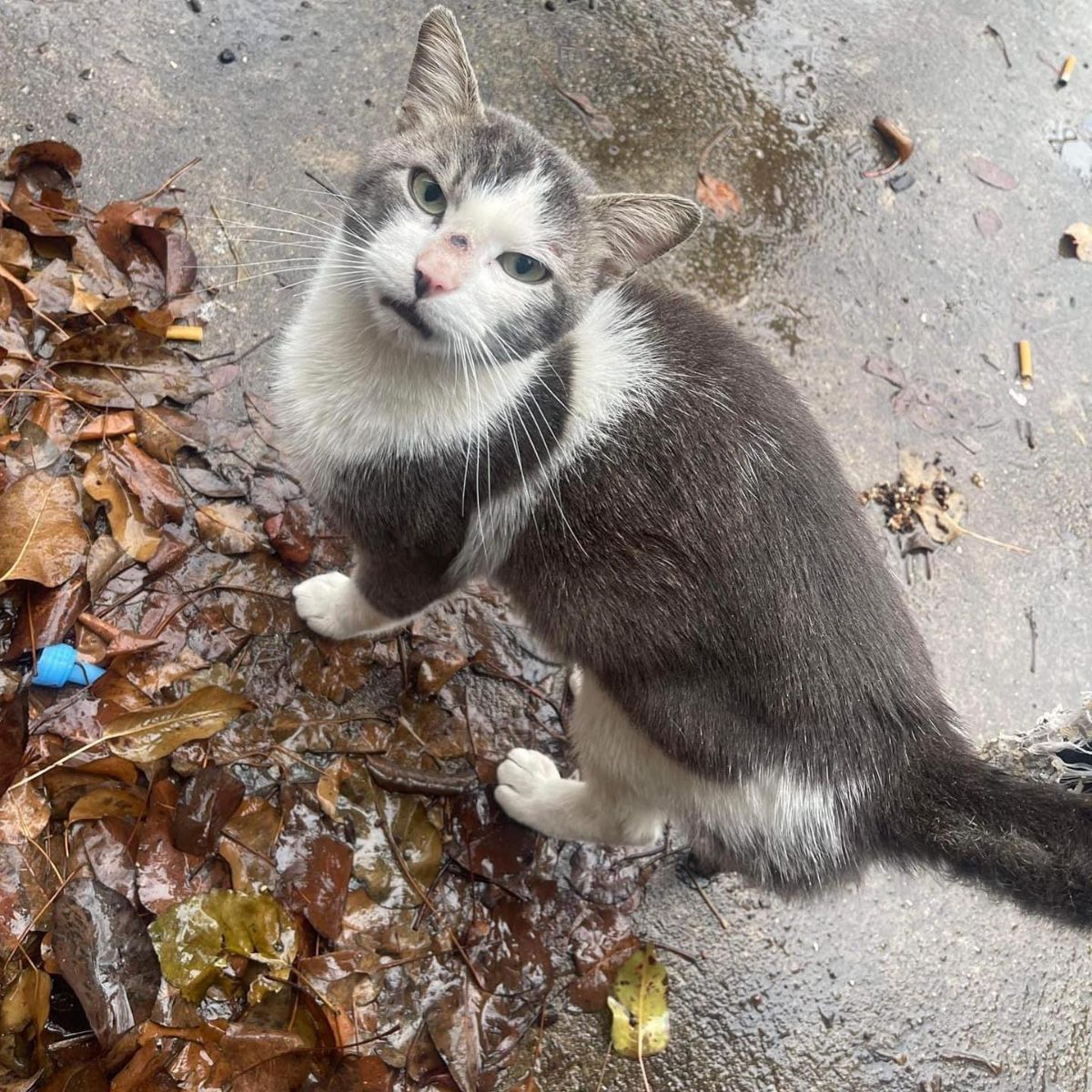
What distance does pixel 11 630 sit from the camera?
83.7 inches

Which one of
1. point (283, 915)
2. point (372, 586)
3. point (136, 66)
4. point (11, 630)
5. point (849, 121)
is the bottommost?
point (283, 915)

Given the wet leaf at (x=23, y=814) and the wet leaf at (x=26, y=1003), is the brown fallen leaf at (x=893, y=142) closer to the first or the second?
the wet leaf at (x=23, y=814)

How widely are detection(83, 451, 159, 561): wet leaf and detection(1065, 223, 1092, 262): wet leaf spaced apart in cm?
359

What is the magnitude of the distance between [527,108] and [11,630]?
238 centimetres

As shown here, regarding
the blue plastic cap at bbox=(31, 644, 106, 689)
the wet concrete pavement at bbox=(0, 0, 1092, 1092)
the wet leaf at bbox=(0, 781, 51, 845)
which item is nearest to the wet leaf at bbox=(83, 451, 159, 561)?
the blue plastic cap at bbox=(31, 644, 106, 689)

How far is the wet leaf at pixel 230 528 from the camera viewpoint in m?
2.40

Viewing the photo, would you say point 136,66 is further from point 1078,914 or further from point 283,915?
point 1078,914

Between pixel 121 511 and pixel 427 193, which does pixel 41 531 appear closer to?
A: pixel 121 511

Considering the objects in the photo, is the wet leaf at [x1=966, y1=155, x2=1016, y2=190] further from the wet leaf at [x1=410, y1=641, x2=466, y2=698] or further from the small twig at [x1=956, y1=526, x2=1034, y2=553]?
the wet leaf at [x1=410, y1=641, x2=466, y2=698]

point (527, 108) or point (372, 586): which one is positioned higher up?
point (527, 108)

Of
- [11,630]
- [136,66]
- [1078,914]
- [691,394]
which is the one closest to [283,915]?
[11,630]

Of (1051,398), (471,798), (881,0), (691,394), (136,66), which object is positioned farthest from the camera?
(881,0)

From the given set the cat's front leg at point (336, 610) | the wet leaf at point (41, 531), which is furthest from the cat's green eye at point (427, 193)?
the wet leaf at point (41, 531)

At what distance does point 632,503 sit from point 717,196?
1824 mm
